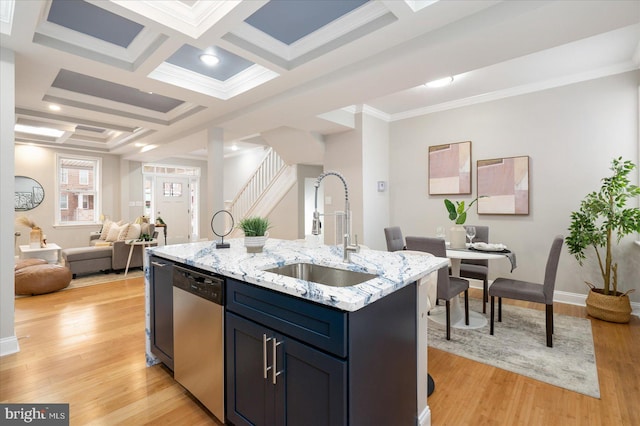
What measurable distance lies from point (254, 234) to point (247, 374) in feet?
3.21

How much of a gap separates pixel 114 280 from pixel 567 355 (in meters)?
6.07

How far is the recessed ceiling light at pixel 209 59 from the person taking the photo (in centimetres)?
296

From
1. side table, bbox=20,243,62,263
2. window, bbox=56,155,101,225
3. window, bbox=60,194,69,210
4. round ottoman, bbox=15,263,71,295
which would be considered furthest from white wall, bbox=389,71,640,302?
window, bbox=60,194,69,210

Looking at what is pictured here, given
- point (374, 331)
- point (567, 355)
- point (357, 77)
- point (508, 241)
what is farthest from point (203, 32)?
point (508, 241)

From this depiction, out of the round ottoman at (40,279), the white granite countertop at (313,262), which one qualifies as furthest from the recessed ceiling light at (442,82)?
the round ottoman at (40,279)

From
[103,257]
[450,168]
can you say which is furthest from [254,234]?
[103,257]

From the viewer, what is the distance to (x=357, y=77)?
278 cm

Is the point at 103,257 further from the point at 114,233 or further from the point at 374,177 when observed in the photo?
the point at 374,177

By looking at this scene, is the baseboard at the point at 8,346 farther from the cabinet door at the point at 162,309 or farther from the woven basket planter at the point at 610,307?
the woven basket planter at the point at 610,307

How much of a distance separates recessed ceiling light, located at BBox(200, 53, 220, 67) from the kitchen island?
7.08 feet

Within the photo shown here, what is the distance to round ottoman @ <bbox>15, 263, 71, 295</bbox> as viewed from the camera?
4090mm

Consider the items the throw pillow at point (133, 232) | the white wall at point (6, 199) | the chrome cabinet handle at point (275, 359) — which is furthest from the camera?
the throw pillow at point (133, 232)

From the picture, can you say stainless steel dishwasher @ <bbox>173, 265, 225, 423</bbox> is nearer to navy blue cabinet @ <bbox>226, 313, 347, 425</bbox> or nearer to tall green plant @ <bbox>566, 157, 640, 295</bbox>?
navy blue cabinet @ <bbox>226, 313, 347, 425</bbox>

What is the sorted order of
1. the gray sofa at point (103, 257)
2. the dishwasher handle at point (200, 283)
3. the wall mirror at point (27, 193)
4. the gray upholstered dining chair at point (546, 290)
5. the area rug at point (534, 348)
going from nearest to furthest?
the dishwasher handle at point (200, 283), the area rug at point (534, 348), the gray upholstered dining chair at point (546, 290), the gray sofa at point (103, 257), the wall mirror at point (27, 193)
